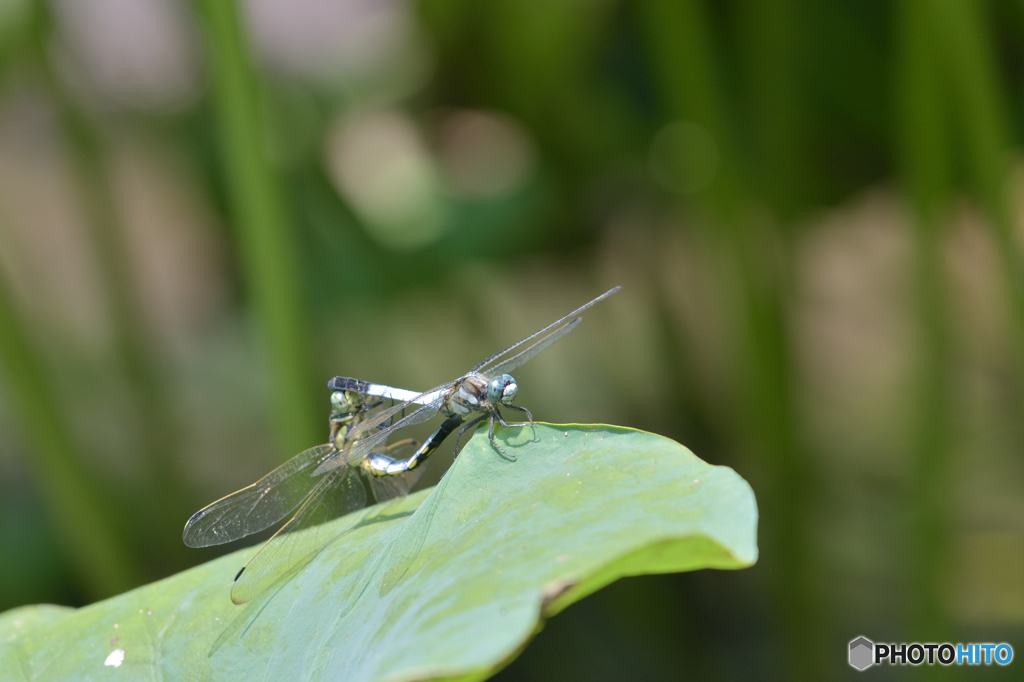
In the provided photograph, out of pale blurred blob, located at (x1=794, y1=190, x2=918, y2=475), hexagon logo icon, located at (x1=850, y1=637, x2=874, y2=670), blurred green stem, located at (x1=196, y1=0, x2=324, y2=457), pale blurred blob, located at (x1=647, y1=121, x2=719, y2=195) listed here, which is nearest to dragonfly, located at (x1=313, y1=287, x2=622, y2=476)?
blurred green stem, located at (x1=196, y1=0, x2=324, y2=457)

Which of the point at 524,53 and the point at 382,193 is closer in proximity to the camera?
the point at 524,53

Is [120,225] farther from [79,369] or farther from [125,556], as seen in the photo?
[125,556]

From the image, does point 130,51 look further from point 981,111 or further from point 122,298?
point 981,111

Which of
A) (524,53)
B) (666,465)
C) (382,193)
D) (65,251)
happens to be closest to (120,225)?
(382,193)

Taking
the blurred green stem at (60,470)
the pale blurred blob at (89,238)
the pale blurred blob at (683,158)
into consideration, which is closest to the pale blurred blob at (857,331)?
the pale blurred blob at (683,158)

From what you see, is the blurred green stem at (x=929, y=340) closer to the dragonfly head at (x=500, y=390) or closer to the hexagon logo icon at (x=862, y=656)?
the hexagon logo icon at (x=862, y=656)
